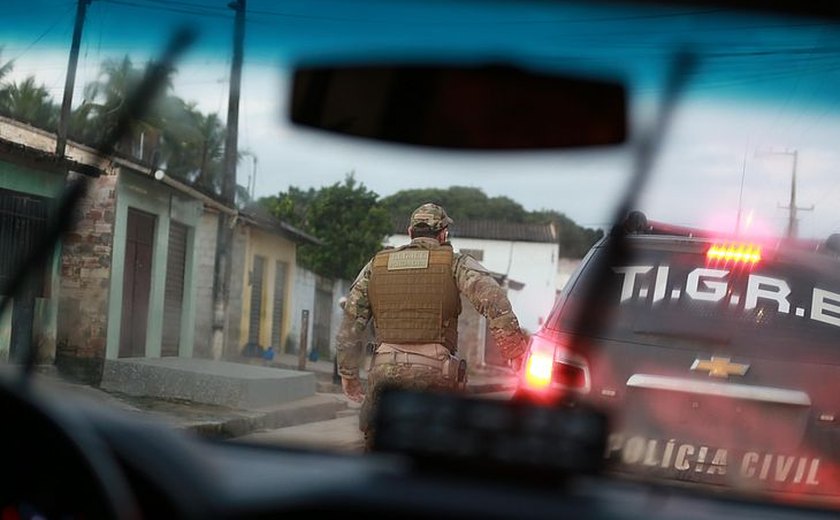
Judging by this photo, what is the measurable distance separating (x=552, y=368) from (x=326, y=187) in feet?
1.59

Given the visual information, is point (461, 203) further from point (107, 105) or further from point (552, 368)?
point (107, 105)

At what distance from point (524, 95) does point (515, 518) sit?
0.58 m

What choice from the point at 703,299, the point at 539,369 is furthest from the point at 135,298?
the point at 703,299

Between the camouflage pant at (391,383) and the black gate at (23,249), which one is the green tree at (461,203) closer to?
the camouflage pant at (391,383)

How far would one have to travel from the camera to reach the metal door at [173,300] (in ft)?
5.75

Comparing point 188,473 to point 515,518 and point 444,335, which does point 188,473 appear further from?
point 444,335

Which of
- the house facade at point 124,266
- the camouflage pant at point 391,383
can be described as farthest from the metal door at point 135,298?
the camouflage pant at point 391,383

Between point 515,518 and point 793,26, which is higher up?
point 793,26

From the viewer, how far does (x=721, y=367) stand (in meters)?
1.75

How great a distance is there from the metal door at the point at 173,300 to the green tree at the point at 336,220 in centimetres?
18

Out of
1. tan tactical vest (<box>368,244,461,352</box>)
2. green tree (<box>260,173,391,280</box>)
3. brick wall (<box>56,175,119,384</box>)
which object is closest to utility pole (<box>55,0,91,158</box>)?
brick wall (<box>56,175,119,384</box>)

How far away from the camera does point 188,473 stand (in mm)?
1484

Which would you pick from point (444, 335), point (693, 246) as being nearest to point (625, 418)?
point (693, 246)

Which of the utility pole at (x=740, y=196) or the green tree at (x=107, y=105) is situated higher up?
the green tree at (x=107, y=105)
